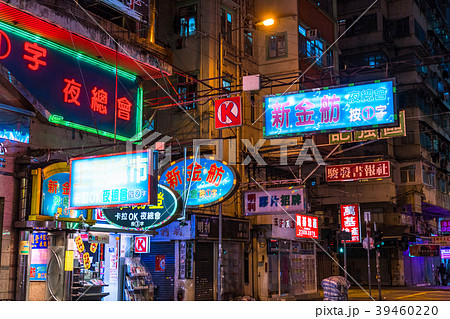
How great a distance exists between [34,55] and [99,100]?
111 inches

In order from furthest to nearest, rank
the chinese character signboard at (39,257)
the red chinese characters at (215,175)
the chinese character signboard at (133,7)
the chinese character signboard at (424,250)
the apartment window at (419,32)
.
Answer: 1. the apartment window at (419,32)
2. the chinese character signboard at (424,250)
3. the red chinese characters at (215,175)
4. the chinese character signboard at (133,7)
5. the chinese character signboard at (39,257)

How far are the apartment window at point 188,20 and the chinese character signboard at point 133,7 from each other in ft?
28.1

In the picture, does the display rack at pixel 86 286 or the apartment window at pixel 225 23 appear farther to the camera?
the apartment window at pixel 225 23

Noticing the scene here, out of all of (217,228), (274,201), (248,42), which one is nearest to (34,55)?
(274,201)

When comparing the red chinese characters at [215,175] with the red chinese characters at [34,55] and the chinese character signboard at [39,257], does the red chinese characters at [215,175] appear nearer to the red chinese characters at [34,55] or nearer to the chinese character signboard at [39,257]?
the chinese character signboard at [39,257]

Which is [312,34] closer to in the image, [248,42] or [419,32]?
[248,42]

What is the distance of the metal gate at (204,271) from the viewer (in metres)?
25.6

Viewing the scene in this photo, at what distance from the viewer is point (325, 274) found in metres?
A: 46.0

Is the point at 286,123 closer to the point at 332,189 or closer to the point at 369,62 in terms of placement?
the point at 332,189

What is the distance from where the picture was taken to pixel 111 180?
1359 cm

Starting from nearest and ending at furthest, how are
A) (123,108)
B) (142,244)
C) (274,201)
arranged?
(123,108) < (142,244) < (274,201)

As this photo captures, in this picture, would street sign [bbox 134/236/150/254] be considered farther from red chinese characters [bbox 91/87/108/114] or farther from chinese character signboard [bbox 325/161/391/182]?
chinese character signboard [bbox 325/161/391/182]

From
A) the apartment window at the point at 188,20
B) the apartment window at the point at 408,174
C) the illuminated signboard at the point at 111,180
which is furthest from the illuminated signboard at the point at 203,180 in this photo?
the apartment window at the point at 408,174
